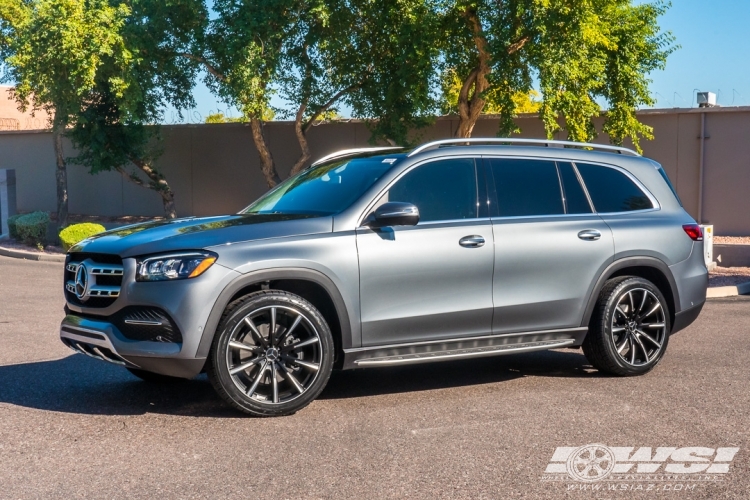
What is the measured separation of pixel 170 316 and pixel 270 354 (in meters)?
0.72

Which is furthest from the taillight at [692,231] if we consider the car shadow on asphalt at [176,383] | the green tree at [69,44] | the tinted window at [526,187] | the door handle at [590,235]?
the green tree at [69,44]

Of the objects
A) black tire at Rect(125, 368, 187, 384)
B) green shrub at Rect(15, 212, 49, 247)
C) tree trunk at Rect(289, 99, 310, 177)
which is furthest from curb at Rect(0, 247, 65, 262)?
black tire at Rect(125, 368, 187, 384)

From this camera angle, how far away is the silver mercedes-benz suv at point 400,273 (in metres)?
5.93

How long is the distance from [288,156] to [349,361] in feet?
68.0

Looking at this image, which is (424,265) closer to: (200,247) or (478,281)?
(478,281)

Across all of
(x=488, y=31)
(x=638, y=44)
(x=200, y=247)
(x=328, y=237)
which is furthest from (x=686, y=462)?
(x=638, y=44)

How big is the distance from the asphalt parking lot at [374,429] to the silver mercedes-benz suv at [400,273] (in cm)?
36

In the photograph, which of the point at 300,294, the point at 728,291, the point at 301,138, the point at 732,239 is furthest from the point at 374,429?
the point at 301,138

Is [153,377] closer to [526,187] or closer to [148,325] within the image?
[148,325]

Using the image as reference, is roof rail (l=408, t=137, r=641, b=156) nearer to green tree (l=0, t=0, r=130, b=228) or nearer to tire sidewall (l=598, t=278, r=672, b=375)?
tire sidewall (l=598, t=278, r=672, b=375)

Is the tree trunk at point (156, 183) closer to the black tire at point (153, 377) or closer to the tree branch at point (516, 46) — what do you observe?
the tree branch at point (516, 46)

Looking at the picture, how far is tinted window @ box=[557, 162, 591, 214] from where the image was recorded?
748 cm

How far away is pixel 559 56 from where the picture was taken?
734 inches

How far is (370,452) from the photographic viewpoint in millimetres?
5328
